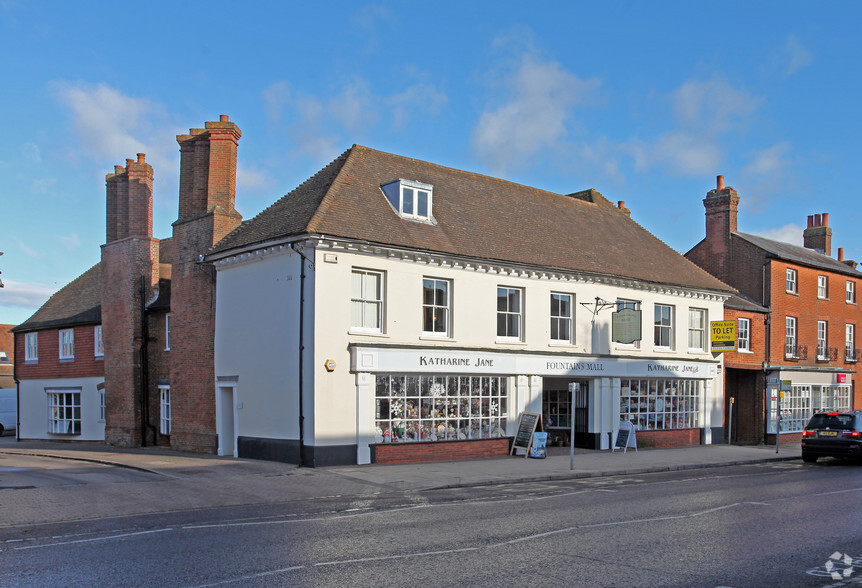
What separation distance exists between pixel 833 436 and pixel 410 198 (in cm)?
1511

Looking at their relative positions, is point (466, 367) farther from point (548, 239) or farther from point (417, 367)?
point (548, 239)

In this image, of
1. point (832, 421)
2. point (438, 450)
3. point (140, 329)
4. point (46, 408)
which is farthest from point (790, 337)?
point (46, 408)

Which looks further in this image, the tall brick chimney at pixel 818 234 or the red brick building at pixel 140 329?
the tall brick chimney at pixel 818 234

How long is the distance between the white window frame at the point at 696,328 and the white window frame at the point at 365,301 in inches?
574

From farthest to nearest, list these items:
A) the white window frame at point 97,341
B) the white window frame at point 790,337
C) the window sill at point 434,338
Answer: the white window frame at point 790,337
the white window frame at point 97,341
the window sill at point 434,338

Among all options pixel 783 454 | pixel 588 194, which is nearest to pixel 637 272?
pixel 588 194

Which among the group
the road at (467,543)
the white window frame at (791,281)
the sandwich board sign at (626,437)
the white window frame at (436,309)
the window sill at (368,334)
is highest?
the white window frame at (791,281)

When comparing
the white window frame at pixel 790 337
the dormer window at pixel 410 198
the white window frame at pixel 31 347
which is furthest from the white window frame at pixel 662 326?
the white window frame at pixel 31 347

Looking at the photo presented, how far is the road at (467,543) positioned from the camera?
8.02m

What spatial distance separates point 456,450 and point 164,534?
1233 centimetres

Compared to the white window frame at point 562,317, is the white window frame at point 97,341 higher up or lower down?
lower down

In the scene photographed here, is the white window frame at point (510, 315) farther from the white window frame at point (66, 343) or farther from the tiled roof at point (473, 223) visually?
the white window frame at point (66, 343)

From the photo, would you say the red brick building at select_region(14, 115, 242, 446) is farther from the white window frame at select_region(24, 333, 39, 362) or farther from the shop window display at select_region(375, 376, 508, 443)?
the shop window display at select_region(375, 376, 508, 443)

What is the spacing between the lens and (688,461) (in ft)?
76.3
